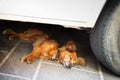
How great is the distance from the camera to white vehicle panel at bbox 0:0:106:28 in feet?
4.59

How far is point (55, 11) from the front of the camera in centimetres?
145

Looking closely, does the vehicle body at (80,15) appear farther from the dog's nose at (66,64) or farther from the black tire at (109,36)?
the dog's nose at (66,64)

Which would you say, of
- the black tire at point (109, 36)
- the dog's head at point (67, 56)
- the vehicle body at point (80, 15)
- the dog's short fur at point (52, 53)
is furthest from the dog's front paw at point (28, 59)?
the black tire at point (109, 36)

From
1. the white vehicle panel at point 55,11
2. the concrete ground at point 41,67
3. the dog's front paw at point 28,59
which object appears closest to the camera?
the white vehicle panel at point 55,11

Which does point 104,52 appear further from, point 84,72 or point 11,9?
point 11,9

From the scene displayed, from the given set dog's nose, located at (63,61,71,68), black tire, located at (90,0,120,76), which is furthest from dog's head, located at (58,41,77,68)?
black tire, located at (90,0,120,76)

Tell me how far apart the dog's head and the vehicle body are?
0.23 m

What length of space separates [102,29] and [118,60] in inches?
10.8

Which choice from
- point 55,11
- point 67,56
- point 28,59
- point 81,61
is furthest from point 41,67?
point 55,11

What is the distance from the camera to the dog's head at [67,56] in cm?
170

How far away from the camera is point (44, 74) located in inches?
62.5

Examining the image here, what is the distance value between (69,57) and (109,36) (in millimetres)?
355

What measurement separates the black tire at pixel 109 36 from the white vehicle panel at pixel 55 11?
0.40 ft

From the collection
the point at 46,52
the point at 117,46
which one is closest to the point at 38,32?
the point at 46,52
